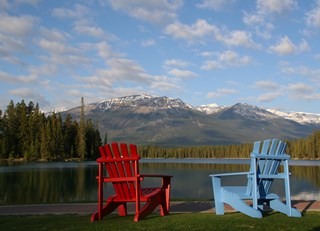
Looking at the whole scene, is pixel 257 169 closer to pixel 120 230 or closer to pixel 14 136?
pixel 120 230

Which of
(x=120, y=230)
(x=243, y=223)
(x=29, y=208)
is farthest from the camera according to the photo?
(x=29, y=208)

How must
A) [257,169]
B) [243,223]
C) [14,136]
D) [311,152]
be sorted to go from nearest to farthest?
[243,223] < [257,169] < [14,136] < [311,152]

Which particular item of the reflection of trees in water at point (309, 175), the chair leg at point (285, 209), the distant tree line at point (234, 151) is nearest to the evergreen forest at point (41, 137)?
the distant tree line at point (234, 151)

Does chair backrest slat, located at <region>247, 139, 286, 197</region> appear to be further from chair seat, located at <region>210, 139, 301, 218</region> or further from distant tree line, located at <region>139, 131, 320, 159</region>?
distant tree line, located at <region>139, 131, 320, 159</region>

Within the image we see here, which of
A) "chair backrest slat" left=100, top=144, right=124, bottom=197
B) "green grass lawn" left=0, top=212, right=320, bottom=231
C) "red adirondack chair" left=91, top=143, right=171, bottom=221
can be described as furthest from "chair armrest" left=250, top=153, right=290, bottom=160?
"chair backrest slat" left=100, top=144, right=124, bottom=197

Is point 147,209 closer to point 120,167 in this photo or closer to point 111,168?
point 120,167

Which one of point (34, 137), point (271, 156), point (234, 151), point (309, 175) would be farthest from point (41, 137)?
point (271, 156)

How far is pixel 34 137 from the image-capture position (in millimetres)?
95000

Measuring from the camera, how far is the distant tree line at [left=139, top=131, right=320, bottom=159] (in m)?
116

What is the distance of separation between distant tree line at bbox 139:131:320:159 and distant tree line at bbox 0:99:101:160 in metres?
65.1

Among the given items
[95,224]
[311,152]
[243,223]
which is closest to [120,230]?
[95,224]

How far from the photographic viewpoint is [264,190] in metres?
10.7

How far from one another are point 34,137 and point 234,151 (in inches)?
3353

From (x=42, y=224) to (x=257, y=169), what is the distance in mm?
5783
